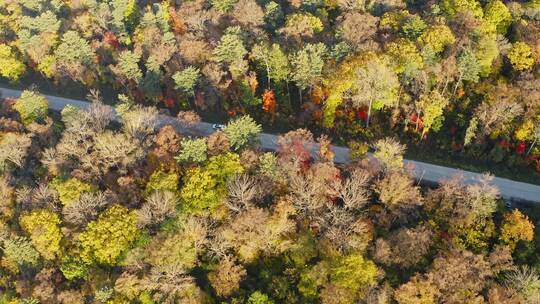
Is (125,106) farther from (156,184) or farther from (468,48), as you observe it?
(468,48)

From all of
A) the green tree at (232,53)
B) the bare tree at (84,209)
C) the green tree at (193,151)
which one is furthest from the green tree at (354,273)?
the green tree at (232,53)

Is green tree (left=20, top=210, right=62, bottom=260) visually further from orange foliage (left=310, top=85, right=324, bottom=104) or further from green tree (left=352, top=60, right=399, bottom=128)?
green tree (left=352, top=60, right=399, bottom=128)

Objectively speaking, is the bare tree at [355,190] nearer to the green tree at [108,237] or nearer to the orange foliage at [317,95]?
the orange foliage at [317,95]

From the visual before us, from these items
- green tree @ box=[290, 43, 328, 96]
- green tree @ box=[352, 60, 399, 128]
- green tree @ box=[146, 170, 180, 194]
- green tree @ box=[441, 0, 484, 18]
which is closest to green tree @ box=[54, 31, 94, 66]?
green tree @ box=[146, 170, 180, 194]

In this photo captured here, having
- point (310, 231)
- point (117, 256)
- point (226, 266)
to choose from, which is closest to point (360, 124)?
point (310, 231)

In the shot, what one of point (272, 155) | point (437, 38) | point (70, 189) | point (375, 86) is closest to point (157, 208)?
point (70, 189)
